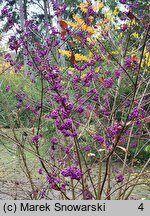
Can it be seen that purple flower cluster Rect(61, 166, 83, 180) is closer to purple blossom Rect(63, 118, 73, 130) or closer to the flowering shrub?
the flowering shrub

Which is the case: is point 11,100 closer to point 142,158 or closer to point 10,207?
point 142,158

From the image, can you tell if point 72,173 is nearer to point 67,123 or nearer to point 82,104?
point 67,123

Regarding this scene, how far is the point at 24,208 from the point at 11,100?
8731 millimetres

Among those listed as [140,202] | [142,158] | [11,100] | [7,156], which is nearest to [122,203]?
[140,202]

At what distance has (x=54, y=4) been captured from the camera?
3230 millimetres

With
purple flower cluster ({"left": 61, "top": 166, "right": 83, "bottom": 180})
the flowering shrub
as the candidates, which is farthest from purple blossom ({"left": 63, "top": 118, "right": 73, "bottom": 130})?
purple flower cluster ({"left": 61, "top": 166, "right": 83, "bottom": 180})

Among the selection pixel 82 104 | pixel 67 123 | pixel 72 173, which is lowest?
pixel 72 173

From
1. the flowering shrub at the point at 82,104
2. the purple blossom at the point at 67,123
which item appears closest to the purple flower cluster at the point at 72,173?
the flowering shrub at the point at 82,104

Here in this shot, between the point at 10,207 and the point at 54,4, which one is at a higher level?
the point at 54,4

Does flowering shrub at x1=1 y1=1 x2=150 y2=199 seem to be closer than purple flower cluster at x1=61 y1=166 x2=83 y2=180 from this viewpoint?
No

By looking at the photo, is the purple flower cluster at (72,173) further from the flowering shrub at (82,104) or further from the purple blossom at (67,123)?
the purple blossom at (67,123)

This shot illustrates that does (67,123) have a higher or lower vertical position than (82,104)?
lower

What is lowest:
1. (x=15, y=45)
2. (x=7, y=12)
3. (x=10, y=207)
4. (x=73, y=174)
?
(x=10, y=207)

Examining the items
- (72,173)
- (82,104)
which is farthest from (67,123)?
(82,104)
